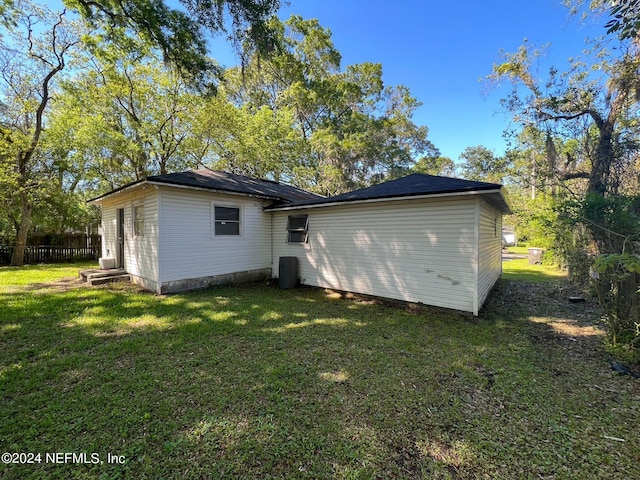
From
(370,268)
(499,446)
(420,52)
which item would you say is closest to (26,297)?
(370,268)

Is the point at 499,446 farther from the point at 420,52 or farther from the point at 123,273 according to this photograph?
the point at 420,52

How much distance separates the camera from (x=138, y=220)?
7.97 metres

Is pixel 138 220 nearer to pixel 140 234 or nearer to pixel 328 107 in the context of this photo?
pixel 140 234

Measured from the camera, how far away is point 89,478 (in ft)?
5.99

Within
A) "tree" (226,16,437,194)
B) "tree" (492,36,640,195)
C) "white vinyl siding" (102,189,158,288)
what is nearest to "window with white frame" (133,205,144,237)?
"white vinyl siding" (102,189,158,288)

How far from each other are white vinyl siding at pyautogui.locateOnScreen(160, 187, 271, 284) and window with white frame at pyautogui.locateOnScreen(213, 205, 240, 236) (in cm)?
11

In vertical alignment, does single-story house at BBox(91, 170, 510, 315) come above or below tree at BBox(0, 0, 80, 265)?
below

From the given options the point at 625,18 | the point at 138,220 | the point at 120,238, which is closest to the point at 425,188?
the point at 625,18

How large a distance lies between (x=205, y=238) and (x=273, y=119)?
13.7 m

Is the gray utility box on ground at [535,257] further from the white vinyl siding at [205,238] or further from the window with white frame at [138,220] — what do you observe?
the window with white frame at [138,220]

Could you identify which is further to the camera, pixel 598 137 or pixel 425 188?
pixel 598 137

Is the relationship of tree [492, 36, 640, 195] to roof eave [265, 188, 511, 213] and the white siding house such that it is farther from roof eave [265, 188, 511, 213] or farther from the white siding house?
the white siding house

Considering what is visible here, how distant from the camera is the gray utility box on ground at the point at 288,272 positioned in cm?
802

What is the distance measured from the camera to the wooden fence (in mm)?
12148
